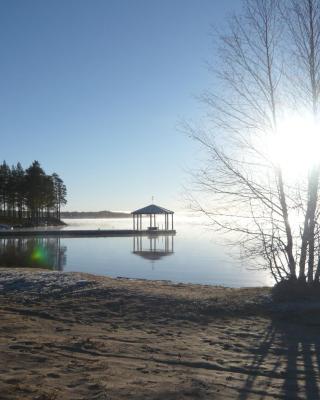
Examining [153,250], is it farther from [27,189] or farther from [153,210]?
[27,189]

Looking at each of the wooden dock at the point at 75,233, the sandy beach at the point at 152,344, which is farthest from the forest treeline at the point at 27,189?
the sandy beach at the point at 152,344

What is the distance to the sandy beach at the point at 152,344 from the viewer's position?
433cm

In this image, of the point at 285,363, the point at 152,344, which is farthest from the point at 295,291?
the point at 152,344

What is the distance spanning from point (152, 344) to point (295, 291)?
443cm

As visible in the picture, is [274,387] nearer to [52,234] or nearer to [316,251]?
[316,251]

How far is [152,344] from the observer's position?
20.1 ft

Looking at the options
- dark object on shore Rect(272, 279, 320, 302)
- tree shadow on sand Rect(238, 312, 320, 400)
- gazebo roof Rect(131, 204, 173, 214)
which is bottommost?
tree shadow on sand Rect(238, 312, 320, 400)

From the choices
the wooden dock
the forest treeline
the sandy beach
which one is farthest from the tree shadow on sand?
the forest treeline

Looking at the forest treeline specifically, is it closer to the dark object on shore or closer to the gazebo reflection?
the gazebo reflection

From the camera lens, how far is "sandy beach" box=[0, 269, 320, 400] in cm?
433

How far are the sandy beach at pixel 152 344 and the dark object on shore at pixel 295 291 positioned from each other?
0.94ft

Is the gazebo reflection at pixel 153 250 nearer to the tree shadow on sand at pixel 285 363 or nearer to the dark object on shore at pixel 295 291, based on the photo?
the dark object on shore at pixel 295 291

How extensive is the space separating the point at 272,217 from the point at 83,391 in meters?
6.89

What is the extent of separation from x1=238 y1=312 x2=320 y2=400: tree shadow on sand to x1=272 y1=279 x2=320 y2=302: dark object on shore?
4.46 feet
